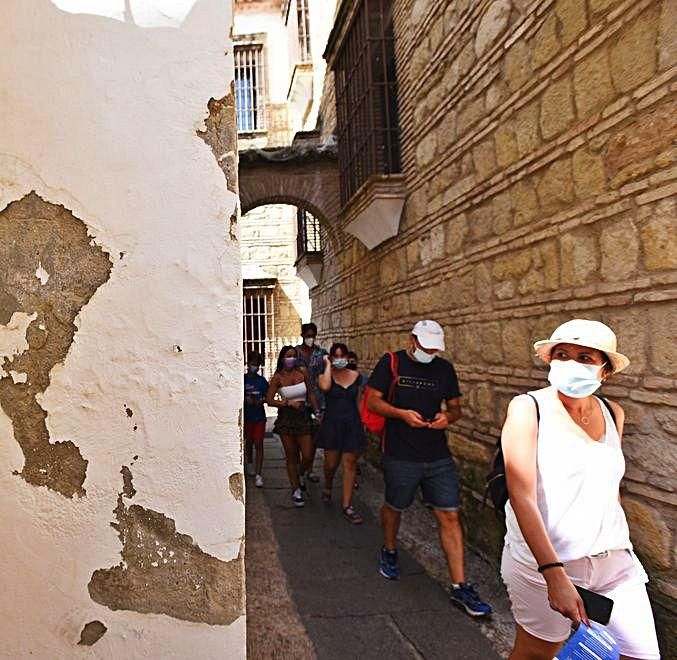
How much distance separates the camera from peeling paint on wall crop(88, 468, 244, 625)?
4.58 feet

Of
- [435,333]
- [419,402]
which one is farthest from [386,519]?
[435,333]

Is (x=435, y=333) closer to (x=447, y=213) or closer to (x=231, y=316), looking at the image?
(x=447, y=213)

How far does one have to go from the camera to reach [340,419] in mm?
4875

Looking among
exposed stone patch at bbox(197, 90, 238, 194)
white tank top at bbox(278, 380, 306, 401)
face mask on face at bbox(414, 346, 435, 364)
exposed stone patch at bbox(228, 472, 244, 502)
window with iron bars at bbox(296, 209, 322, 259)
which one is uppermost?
window with iron bars at bbox(296, 209, 322, 259)

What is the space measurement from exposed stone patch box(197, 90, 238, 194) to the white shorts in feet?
5.15

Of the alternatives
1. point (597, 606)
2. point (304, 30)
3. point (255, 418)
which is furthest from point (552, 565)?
point (304, 30)

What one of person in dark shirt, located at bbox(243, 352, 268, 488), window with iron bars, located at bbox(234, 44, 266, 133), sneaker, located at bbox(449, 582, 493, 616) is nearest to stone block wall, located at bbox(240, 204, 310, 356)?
window with iron bars, located at bbox(234, 44, 266, 133)

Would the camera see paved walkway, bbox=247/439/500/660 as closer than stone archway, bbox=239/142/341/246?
Yes

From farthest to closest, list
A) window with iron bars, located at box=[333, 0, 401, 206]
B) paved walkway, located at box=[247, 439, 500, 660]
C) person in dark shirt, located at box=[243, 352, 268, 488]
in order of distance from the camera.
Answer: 1. window with iron bars, located at box=[333, 0, 401, 206]
2. person in dark shirt, located at box=[243, 352, 268, 488]
3. paved walkway, located at box=[247, 439, 500, 660]

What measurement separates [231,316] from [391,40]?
17.9 feet

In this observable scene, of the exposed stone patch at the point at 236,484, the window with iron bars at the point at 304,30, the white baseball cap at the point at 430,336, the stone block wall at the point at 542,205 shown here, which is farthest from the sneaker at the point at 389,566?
the window with iron bars at the point at 304,30

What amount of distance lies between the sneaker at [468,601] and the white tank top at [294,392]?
255cm

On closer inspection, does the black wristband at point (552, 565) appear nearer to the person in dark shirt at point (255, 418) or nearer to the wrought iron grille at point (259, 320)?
the person in dark shirt at point (255, 418)

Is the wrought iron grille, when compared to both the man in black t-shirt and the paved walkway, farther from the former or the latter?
the man in black t-shirt
